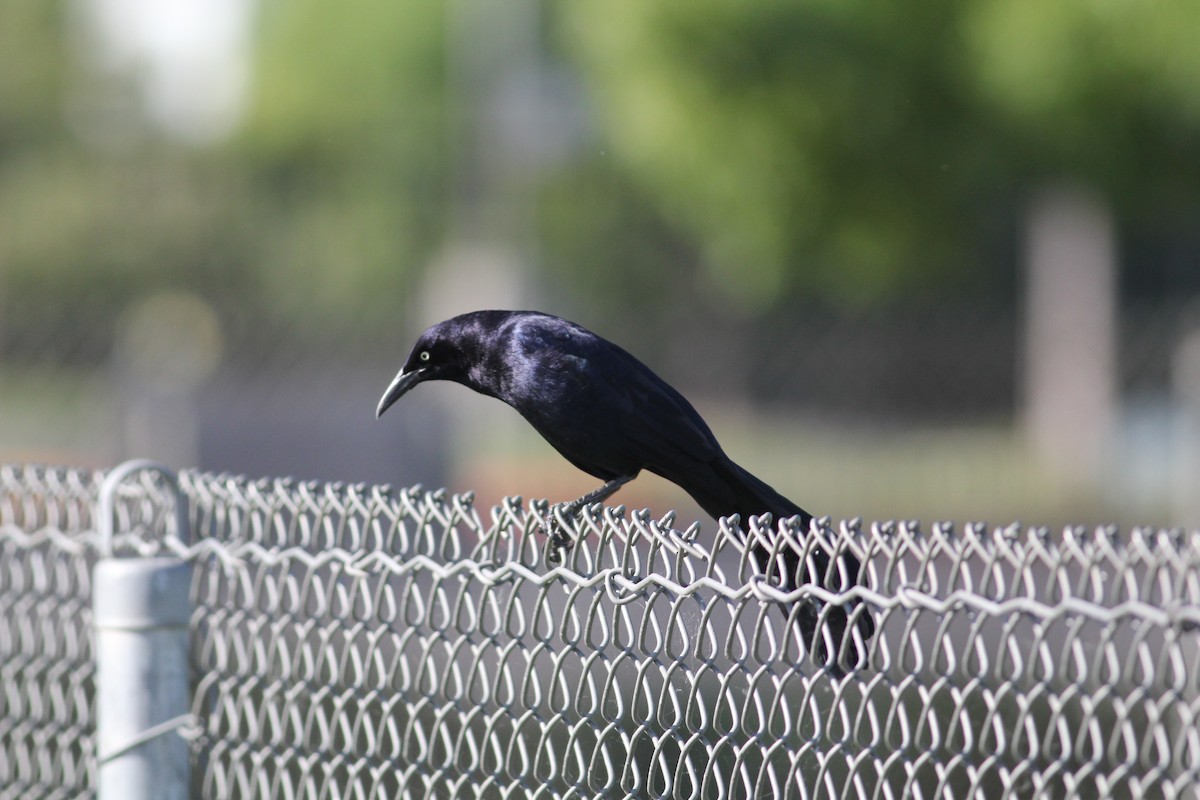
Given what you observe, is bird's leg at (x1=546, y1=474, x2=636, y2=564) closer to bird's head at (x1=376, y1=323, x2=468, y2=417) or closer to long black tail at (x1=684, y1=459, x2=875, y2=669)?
long black tail at (x1=684, y1=459, x2=875, y2=669)

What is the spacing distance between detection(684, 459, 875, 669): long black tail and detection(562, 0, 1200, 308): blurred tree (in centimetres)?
826

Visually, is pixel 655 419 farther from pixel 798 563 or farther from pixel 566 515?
pixel 798 563

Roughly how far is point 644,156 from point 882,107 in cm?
271

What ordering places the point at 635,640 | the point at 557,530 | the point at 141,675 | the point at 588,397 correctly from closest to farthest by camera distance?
1. the point at 635,640
2. the point at 141,675
3. the point at 557,530
4. the point at 588,397

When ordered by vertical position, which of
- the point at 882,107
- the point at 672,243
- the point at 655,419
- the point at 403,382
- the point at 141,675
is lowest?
the point at 141,675

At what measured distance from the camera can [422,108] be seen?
27984mm

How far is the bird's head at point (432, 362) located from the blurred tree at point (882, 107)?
7.78 m

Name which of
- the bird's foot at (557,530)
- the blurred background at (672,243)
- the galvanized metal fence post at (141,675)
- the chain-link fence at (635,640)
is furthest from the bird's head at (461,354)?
the blurred background at (672,243)

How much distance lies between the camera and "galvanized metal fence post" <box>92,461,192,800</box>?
2.44m

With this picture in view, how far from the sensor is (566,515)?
9.59 ft

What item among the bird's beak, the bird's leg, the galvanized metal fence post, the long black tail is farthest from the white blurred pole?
the galvanized metal fence post

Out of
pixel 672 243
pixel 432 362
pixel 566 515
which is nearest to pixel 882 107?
pixel 432 362

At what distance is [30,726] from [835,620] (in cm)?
207

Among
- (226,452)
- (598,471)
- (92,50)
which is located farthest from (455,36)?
(598,471)
